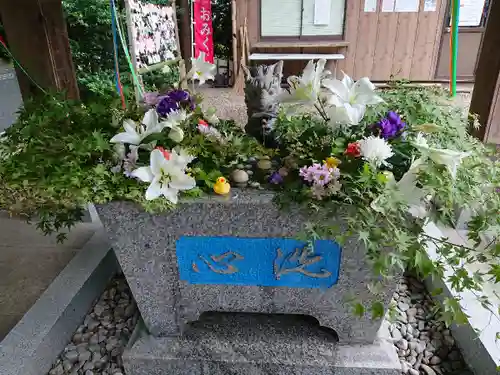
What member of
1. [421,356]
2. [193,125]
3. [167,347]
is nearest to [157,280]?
[167,347]

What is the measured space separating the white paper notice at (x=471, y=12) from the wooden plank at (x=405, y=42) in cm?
70

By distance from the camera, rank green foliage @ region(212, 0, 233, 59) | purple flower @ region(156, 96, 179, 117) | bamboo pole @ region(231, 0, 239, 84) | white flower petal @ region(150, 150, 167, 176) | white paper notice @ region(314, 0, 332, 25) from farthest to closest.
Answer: green foliage @ region(212, 0, 233, 59) < white paper notice @ region(314, 0, 332, 25) < bamboo pole @ region(231, 0, 239, 84) < purple flower @ region(156, 96, 179, 117) < white flower petal @ region(150, 150, 167, 176)

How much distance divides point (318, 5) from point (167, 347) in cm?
597

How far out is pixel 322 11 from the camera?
6.12 metres

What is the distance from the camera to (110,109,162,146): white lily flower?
1180 mm

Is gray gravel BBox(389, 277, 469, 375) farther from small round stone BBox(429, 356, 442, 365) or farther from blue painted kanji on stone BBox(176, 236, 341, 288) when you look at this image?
blue painted kanji on stone BBox(176, 236, 341, 288)

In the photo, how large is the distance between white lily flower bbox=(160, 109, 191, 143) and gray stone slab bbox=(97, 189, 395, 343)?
0.22 metres

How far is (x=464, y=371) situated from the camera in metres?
1.45

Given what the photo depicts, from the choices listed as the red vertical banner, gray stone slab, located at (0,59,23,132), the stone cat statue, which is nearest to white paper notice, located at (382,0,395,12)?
the red vertical banner

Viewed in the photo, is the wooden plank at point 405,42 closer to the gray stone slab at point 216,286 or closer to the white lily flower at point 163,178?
the gray stone slab at point 216,286

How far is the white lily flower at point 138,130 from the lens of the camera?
1.18 meters

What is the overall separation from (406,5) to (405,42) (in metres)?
0.56

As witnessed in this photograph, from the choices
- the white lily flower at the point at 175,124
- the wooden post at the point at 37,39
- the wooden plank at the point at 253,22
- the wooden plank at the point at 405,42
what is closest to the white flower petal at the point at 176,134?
the white lily flower at the point at 175,124

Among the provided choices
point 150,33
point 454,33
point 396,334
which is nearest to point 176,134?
point 454,33
